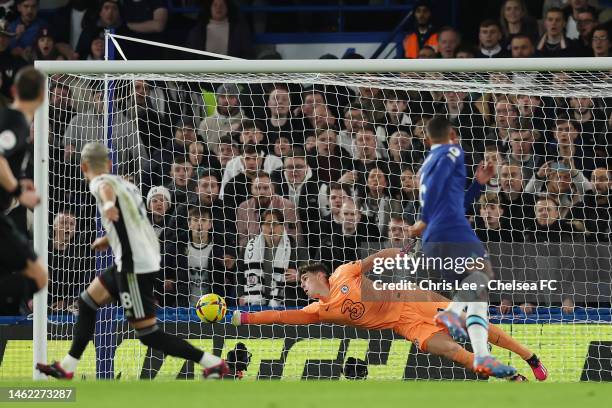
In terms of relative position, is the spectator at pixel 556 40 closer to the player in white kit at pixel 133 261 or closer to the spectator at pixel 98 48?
the spectator at pixel 98 48

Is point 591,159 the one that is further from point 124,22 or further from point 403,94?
point 124,22

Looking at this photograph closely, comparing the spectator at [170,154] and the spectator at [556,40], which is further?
the spectator at [556,40]

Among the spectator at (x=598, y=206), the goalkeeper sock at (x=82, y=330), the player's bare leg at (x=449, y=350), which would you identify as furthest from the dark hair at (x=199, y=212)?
the spectator at (x=598, y=206)

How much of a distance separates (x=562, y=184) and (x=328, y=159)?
2209 mm

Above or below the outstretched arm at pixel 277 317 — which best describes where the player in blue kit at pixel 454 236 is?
above

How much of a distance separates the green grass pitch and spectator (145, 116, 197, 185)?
13.1ft

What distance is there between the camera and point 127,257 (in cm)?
Result: 896

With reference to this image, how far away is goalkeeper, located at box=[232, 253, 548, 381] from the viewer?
10930mm

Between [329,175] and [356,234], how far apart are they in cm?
69

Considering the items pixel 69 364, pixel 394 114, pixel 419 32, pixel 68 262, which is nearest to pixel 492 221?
pixel 394 114

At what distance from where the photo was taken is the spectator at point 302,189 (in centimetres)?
1229

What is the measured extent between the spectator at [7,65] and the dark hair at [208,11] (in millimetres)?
2079

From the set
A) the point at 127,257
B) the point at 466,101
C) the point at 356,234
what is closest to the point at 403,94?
the point at 466,101

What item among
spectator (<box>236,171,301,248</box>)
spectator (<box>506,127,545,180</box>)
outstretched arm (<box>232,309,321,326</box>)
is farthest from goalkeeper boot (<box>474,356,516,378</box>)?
spectator (<box>506,127,545,180</box>)
